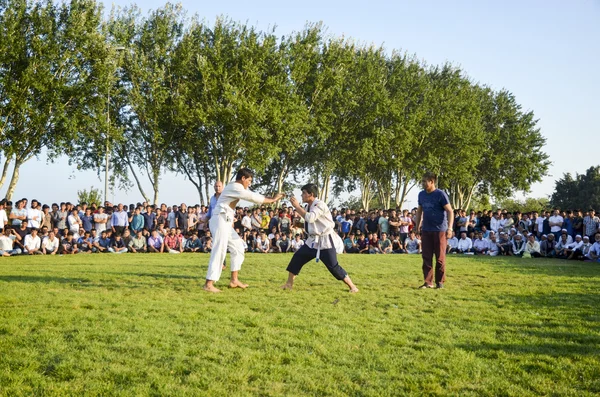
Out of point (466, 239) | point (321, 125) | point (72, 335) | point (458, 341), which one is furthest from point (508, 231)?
point (72, 335)

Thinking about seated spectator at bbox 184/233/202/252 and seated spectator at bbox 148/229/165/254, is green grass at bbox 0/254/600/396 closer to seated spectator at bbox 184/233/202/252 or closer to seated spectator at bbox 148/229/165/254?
seated spectator at bbox 148/229/165/254

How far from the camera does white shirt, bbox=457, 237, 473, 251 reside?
24.4 metres

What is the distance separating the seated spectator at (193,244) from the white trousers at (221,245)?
1370 centimetres

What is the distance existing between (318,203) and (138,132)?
83.6 ft

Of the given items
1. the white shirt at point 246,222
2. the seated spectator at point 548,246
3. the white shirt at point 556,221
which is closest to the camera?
the seated spectator at point 548,246

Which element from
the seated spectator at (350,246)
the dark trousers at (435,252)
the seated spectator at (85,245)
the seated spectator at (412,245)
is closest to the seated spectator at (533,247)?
the seated spectator at (412,245)

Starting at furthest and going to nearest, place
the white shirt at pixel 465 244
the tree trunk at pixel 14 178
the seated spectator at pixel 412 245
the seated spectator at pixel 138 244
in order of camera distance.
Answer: the tree trunk at pixel 14 178 → the seated spectator at pixel 412 245 → the white shirt at pixel 465 244 → the seated spectator at pixel 138 244

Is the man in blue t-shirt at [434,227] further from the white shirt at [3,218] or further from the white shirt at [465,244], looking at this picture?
the white shirt at [3,218]

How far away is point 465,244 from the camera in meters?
24.5

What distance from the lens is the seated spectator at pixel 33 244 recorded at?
19656 millimetres

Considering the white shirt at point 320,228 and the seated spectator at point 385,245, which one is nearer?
the white shirt at point 320,228

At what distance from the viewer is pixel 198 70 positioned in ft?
101

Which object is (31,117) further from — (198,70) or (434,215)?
(434,215)

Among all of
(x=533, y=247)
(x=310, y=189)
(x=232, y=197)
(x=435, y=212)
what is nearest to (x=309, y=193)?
(x=310, y=189)
